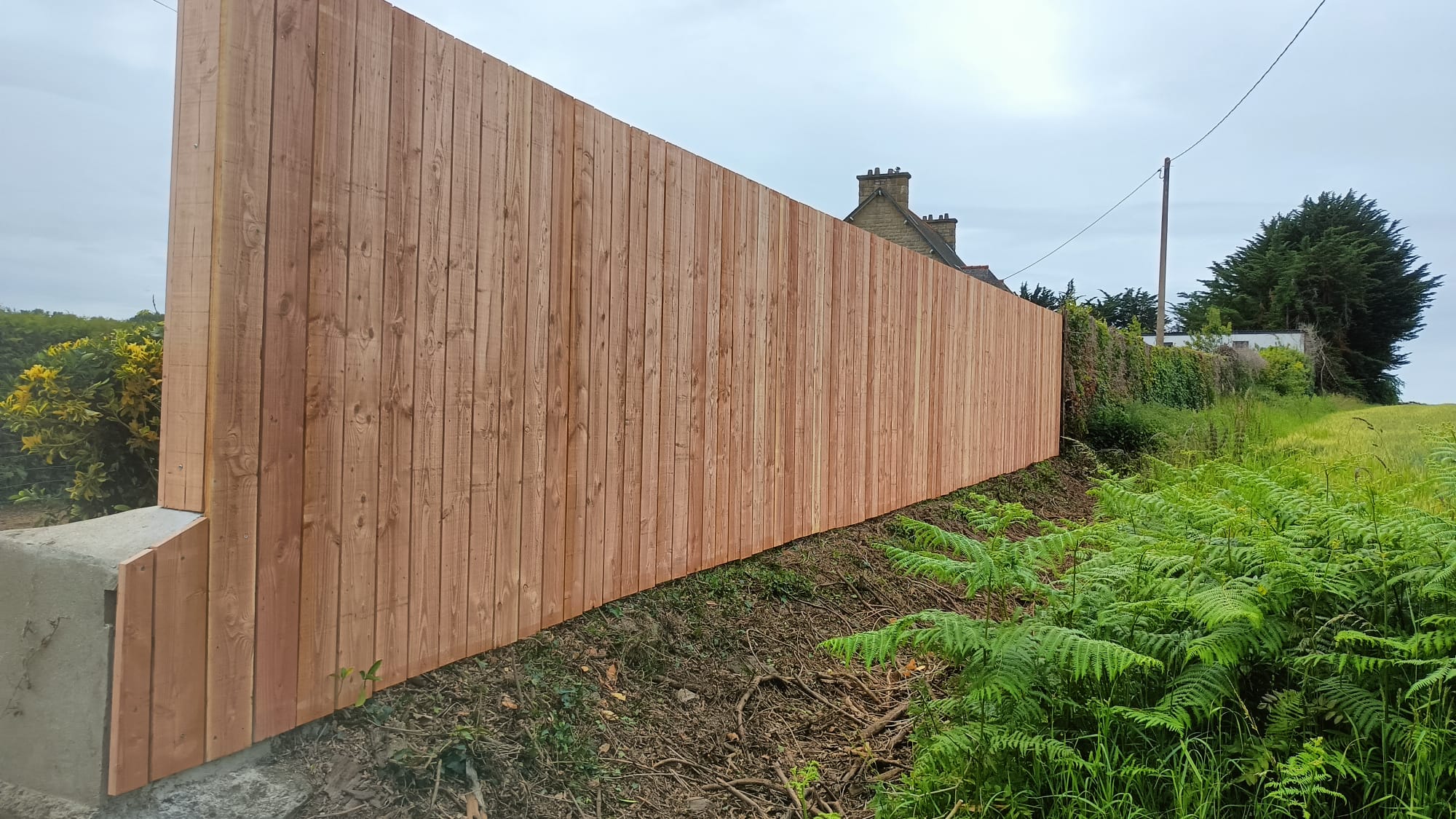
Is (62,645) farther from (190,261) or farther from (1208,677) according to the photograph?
(1208,677)

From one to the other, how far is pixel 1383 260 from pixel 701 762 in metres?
44.8

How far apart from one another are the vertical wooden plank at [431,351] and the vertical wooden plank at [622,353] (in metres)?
0.81

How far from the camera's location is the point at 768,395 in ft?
15.2

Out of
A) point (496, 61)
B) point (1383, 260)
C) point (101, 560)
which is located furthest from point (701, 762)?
point (1383, 260)

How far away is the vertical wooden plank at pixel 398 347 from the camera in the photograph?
257 centimetres

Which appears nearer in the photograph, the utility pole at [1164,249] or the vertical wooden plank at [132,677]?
the vertical wooden plank at [132,677]

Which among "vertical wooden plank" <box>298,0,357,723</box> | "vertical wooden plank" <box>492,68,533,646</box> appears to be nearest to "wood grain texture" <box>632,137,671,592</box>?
"vertical wooden plank" <box>492,68,533,646</box>

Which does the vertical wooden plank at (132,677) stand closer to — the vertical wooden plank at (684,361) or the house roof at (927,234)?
the vertical wooden plank at (684,361)

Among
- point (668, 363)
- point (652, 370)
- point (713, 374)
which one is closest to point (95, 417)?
point (652, 370)

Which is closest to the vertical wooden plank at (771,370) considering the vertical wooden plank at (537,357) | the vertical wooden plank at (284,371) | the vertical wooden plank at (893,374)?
the vertical wooden plank at (893,374)

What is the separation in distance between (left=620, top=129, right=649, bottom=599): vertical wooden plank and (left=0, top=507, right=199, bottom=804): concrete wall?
5.57 feet

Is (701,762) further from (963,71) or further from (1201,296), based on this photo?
(1201,296)

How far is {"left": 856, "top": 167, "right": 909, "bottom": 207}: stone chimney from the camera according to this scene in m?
24.8

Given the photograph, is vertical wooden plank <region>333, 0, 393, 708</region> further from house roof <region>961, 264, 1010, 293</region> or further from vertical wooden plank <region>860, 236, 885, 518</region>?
house roof <region>961, 264, 1010, 293</region>
